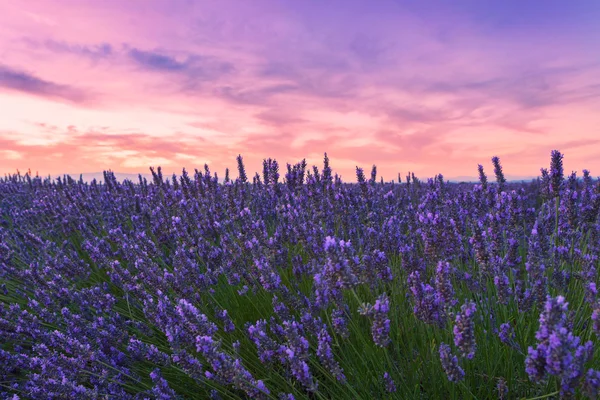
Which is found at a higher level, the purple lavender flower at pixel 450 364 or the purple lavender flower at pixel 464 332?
the purple lavender flower at pixel 464 332

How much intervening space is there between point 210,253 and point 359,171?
1.41 m

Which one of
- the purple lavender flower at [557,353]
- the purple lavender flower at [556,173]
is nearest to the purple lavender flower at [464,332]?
the purple lavender flower at [557,353]

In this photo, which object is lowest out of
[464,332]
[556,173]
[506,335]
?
[506,335]

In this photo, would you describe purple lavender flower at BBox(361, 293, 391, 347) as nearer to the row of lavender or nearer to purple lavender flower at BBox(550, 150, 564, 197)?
the row of lavender

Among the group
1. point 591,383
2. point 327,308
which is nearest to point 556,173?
point 327,308

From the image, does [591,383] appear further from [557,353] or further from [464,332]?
[464,332]

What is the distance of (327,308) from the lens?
2.67m

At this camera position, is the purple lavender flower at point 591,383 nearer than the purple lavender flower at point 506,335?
Yes

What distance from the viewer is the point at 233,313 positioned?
3.04 m

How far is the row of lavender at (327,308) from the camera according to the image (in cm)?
173

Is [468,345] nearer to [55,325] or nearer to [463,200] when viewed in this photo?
[463,200]

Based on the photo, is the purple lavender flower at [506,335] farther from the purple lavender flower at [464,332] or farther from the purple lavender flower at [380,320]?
the purple lavender flower at [380,320]

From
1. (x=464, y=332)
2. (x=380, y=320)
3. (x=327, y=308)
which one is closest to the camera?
(x=464, y=332)

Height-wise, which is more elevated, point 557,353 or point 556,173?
point 556,173
